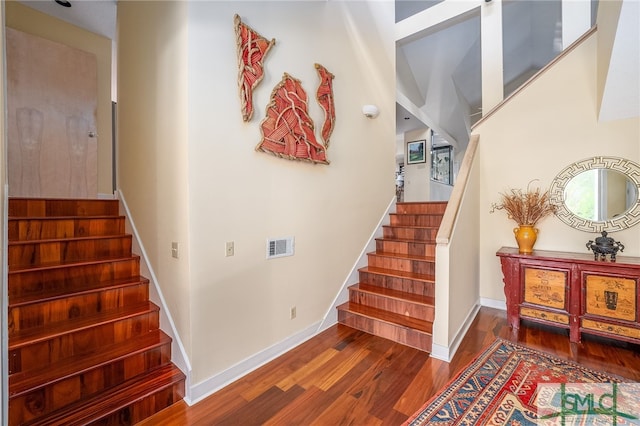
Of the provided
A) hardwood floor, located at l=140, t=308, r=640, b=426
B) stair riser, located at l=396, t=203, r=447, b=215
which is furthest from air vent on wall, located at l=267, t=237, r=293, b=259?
stair riser, located at l=396, t=203, r=447, b=215

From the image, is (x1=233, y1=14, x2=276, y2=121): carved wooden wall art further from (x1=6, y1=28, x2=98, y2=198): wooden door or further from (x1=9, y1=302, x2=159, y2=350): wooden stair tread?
(x1=6, y1=28, x2=98, y2=198): wooden door

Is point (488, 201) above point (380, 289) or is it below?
above

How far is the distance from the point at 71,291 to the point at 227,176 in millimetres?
1334

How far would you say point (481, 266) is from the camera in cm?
340

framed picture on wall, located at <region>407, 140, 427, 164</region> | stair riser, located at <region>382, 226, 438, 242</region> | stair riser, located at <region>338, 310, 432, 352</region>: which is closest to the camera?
stair riser, located at <region>338, 310, 432, 352</region>

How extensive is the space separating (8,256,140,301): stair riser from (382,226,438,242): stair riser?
2.79 metres

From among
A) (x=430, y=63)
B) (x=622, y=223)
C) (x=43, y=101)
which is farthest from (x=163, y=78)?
(x=430, y=63)

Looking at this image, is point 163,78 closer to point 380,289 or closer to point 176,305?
point 176,305

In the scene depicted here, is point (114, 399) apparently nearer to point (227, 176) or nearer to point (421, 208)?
point (227, 176)

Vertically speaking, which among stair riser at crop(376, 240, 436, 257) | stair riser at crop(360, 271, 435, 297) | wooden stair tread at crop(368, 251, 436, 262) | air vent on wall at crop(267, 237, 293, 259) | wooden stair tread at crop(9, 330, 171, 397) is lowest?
wooden stair tread at crop(9, 330, 171, 397)

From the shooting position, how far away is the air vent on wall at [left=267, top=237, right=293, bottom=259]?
225cm

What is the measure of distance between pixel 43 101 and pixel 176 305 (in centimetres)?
288

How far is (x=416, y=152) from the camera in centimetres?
673

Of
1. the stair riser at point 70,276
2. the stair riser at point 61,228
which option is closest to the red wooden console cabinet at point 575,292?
the stair riser at point 70,276
